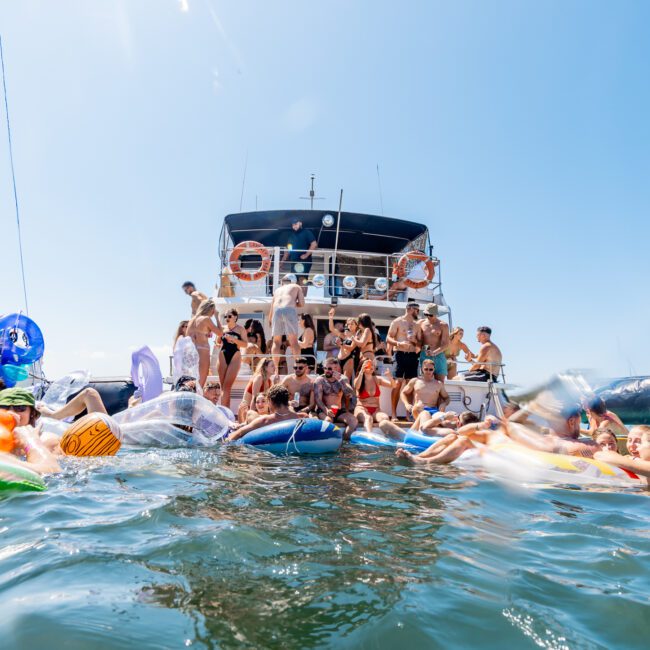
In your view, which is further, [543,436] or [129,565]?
[543,436]

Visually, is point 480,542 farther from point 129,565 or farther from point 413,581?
point 129,565

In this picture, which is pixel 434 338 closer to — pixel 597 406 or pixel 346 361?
pixel 346 361

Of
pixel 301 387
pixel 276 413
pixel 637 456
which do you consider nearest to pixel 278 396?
pixel 276 413

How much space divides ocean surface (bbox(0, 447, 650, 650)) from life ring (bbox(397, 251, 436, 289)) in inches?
302

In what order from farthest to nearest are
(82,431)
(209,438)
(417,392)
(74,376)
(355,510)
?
(74,376), (417,392), (209,438), (82,431), (355,510)

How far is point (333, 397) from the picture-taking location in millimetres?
8398

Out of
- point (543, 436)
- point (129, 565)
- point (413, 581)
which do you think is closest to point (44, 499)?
point (129, 565)

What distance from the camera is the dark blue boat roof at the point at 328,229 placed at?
13.2 meters

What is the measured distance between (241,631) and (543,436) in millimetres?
4911

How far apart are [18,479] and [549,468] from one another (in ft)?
15.7

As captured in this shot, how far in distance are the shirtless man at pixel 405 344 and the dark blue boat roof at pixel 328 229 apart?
4.49m

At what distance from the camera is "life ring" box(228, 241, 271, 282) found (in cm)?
1140

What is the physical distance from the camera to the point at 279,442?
22.0 feet

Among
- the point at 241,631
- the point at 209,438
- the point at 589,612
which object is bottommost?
the point at 209,438
